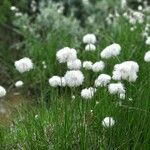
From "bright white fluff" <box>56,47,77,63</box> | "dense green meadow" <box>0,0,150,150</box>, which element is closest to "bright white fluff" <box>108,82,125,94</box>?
"dense green meadow" <box>0,0,150,150</box>

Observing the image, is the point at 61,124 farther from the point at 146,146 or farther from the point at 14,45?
the point at 14,45

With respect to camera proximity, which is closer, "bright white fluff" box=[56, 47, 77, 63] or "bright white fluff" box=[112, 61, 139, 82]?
"bright white fluff" box=[112, 61, 139, 82]

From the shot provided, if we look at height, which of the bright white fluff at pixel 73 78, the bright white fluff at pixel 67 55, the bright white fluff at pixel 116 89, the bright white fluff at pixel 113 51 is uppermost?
the bright white fluff at pixel 113 51

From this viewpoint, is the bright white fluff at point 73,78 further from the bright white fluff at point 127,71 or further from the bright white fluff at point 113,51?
the bright white fluff at point 113,51

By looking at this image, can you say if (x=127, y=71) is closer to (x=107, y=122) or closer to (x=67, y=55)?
(x=107, y=122)

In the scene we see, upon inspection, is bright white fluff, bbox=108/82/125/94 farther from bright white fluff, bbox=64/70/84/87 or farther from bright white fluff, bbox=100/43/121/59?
bright white fluff, bbox=100/43/121/59

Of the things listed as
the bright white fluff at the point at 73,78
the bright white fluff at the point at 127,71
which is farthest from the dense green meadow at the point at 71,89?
the bright white fluff at the point at 127,71

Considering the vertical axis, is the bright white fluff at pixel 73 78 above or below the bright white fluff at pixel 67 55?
below

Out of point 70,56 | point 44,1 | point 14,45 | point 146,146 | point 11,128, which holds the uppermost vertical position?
point 44,1

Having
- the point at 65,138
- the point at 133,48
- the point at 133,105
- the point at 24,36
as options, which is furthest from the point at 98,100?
the point at 24,36
